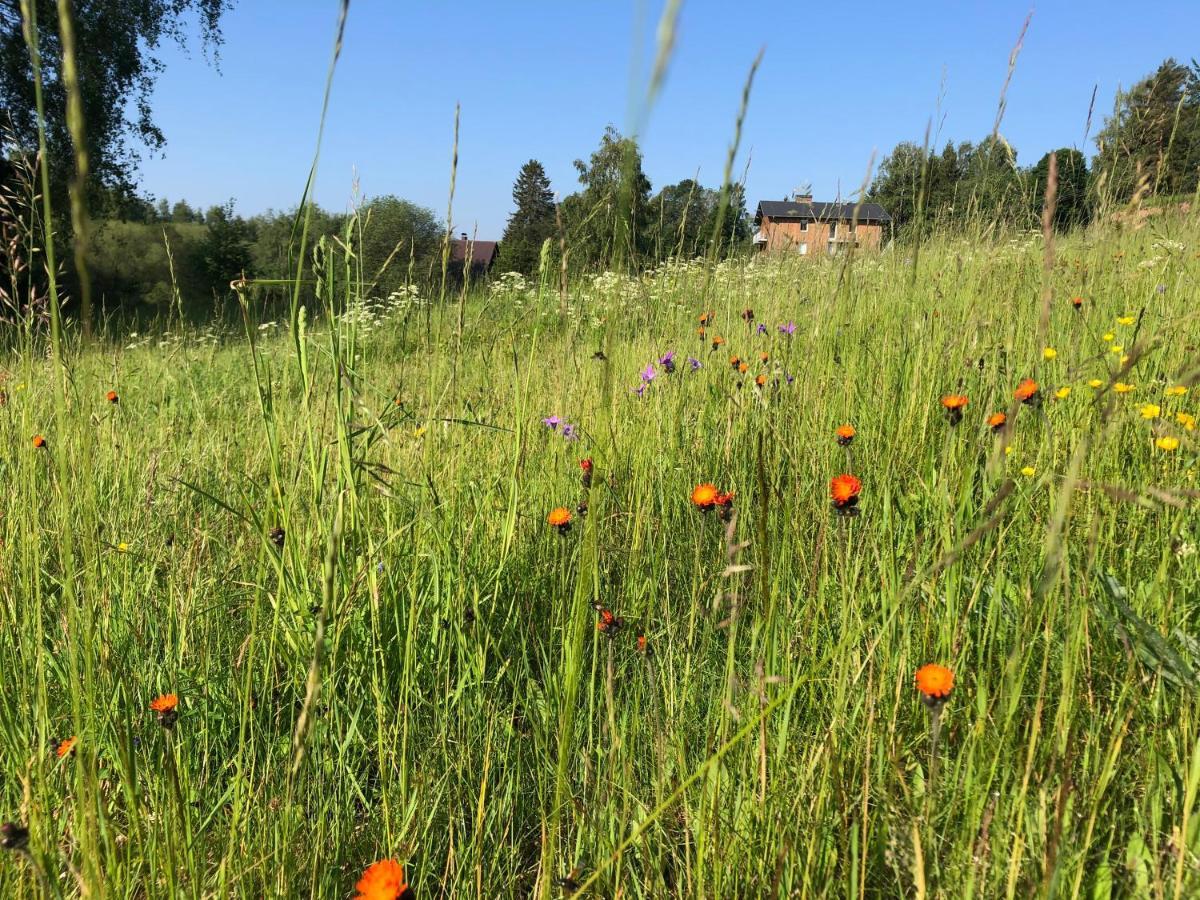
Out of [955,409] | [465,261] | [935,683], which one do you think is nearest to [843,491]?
[935,683]

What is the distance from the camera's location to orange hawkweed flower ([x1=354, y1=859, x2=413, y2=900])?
2.23ft

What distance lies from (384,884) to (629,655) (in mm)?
676

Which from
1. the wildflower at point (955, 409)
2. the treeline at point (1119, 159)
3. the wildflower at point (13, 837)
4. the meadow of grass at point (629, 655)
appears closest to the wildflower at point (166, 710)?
the meadow of grass at point (629, 655)

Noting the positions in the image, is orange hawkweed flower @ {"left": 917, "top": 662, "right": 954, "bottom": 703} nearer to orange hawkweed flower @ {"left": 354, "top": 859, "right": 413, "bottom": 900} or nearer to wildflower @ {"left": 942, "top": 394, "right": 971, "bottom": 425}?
orange hawkweed flower @ {"left": 354, "top": 859, "right": 413, "bottom": 900}

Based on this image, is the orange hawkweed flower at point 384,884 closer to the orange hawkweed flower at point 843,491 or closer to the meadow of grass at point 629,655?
the meadow of grass at point 629,655

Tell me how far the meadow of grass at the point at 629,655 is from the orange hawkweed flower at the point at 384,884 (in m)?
0.13

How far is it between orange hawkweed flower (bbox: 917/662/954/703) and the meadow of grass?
6 centimetres

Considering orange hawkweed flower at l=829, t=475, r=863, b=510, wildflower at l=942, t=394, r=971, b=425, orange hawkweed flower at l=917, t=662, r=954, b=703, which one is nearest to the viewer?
orange hawkweed flower at l=917, t=662, r=954, b=703

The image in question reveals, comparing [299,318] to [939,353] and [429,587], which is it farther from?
[939,353]

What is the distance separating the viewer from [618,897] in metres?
0.81

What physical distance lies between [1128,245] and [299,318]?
14.1ft

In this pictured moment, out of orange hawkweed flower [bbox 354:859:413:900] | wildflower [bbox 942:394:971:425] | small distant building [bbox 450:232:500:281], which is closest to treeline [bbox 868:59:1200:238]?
wildflower [bbox 942:394:971:425]

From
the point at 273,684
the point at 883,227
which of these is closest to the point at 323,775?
the point at 273,684

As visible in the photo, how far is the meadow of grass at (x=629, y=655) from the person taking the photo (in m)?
0.77
